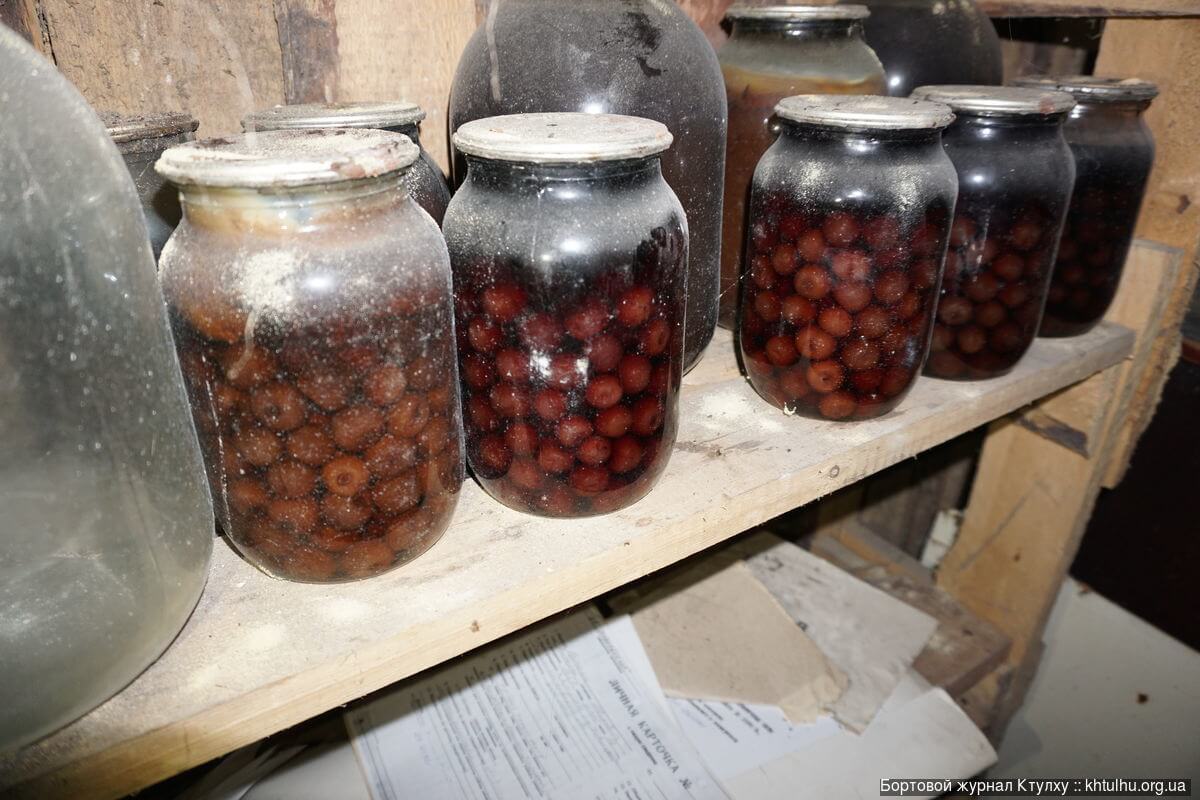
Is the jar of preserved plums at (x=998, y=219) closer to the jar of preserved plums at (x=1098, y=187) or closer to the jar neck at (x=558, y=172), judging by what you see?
the jar of preserved plums at (x=1098, y=187)

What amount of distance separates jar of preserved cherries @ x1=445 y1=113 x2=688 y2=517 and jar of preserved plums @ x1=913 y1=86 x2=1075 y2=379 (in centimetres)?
33

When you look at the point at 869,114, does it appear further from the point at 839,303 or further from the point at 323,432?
the point at 323,432

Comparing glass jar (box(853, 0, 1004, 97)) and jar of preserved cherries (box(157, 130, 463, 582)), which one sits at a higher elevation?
glass jar (box(853, 0, 1004, 97))

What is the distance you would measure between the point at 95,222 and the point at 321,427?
0.15 m

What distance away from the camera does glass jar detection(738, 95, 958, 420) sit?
0.62m

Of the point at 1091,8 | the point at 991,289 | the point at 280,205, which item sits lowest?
the point at 991,289

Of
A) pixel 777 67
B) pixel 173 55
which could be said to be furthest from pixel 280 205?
pixel 777 67

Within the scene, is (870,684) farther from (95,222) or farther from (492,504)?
(95,222)

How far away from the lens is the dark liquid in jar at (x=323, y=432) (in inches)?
16.8

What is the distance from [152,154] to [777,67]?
53 cm

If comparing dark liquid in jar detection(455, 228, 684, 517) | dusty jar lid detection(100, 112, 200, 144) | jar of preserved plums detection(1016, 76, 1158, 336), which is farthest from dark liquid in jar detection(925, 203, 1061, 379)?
dusty jar lid detection(100, 112, 200, 144)

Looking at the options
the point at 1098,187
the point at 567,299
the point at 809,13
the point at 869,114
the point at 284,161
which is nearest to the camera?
the point at 284,161

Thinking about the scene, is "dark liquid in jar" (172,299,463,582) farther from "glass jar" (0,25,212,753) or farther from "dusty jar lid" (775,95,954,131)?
"dusty jar lid" (775,95,954,131)

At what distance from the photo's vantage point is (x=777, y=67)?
0.75m
